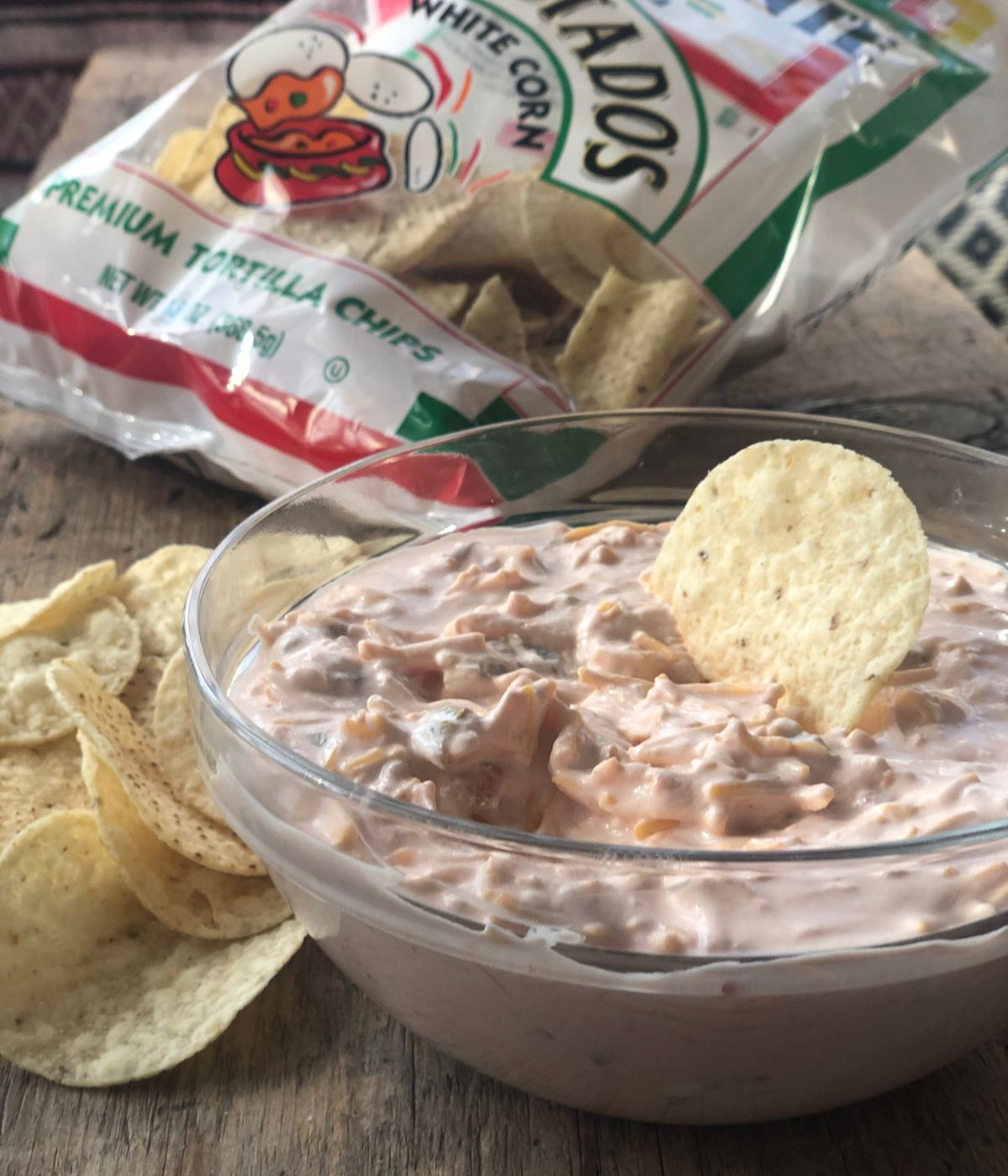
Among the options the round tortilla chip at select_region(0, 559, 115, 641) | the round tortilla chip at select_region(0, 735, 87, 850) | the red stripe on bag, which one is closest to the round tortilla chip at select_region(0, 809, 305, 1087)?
the round tortilla chip at select_region(0, 735, 87, 850)

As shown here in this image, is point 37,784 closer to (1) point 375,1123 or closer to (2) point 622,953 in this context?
(1) point 375,1123

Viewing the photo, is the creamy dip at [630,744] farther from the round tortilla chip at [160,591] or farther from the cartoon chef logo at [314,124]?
the cartoon chef logo at [314,124]

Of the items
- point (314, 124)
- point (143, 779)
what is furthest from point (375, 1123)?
point (314, 124)

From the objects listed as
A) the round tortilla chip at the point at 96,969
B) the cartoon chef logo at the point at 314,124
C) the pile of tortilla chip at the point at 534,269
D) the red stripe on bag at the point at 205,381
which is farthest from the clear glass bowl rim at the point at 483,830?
the cartoon chef logo at the point at 314,124

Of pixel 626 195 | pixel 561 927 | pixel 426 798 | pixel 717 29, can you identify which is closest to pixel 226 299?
pixel 626 195

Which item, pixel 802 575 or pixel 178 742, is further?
pixel 178 742

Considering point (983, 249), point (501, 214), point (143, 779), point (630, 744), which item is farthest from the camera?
point (983, 249)
